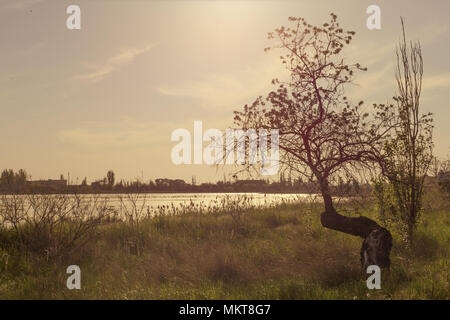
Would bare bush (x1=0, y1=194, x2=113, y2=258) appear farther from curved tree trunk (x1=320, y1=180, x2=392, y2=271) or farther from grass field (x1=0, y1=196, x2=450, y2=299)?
curved tree trunk (x1=320, y1=180, x2=392, y2=271)

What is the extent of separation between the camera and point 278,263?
29.5 ft

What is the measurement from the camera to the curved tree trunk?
7938 mm

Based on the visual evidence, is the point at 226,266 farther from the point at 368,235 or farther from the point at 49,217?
the point at 49,217

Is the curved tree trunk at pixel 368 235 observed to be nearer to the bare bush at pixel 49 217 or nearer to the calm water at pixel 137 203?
the calm water at pixel 137 203

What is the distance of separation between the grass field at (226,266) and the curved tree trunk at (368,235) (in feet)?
1.09

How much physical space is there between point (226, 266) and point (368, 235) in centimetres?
337

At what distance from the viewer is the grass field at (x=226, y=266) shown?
674 cm

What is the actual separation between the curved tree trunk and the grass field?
13.0 inches

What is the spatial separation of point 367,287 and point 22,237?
9795mm

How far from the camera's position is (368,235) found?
8359 millimetres

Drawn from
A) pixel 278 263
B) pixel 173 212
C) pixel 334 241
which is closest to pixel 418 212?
pixel 334 241

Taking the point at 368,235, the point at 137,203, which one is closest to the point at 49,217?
the point at 137,203

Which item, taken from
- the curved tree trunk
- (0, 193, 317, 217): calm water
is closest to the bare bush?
(0, 193, 317, 217): calm water
